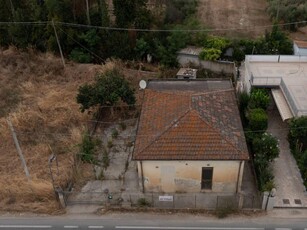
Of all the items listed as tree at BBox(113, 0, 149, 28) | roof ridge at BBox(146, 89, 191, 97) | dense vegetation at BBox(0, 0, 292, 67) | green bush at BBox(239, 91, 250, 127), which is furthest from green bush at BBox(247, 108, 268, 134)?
tree at BBox(113, 0, 149, 28)

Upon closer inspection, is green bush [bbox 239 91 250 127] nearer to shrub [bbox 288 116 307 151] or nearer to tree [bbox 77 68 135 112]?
shrub [bbox 288 116 307 151]

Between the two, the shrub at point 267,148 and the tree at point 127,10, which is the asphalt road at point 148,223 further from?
the tree at point 127,10

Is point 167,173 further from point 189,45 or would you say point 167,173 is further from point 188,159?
point 189,45

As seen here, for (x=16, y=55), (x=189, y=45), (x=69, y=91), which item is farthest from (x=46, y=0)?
(x=189, y=45)

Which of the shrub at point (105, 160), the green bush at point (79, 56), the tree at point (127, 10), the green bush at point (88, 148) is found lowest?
the shrub at point (105, 160)

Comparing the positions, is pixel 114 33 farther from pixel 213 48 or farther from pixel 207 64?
pixel 213 48

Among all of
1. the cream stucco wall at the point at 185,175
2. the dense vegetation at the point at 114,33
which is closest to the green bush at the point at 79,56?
the dense vegetation at the point at 114,33

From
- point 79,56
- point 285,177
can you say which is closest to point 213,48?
point 79,56
